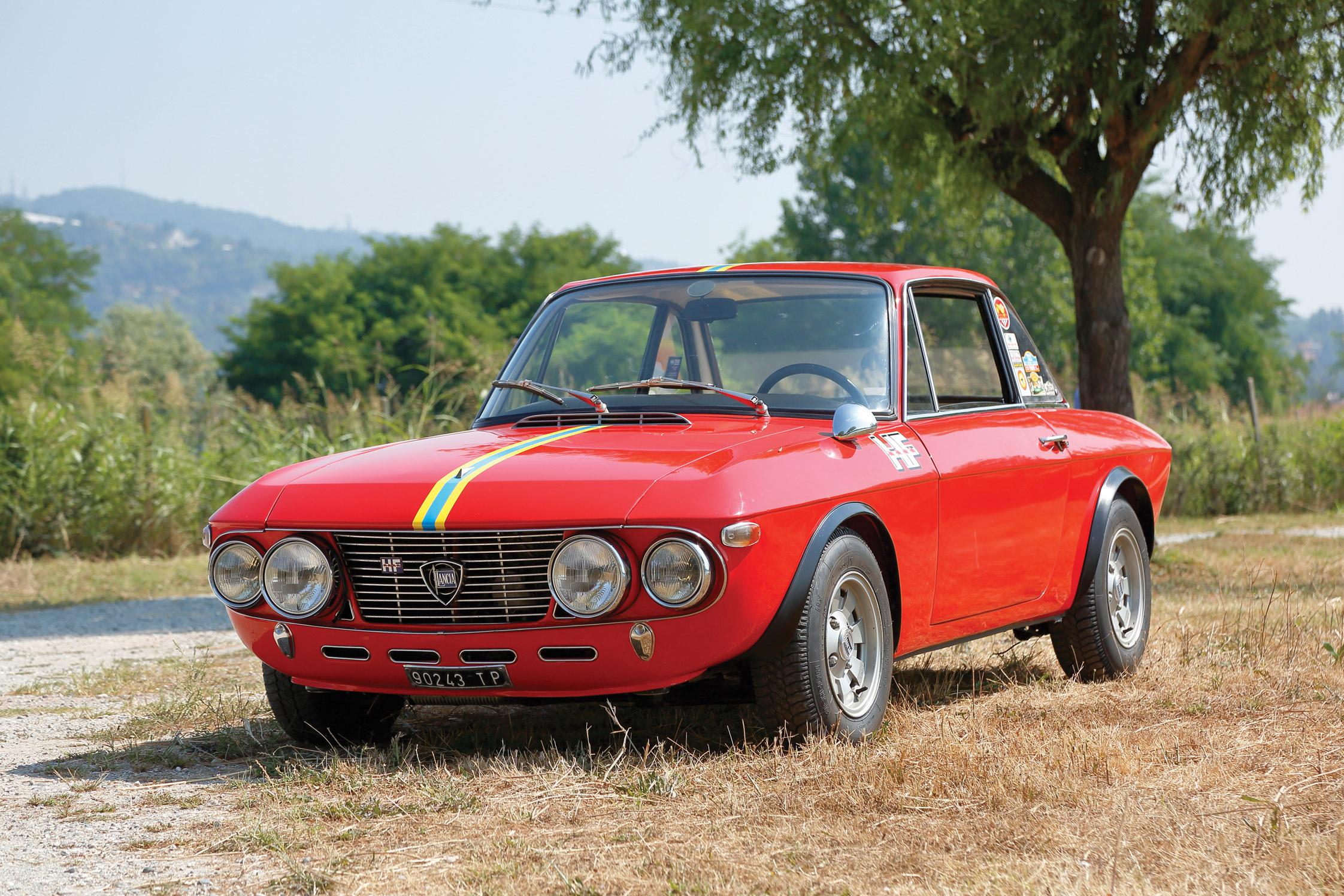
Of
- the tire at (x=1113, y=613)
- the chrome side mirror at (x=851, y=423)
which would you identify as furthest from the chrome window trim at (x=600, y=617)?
the tire at (x=1113, y=613)

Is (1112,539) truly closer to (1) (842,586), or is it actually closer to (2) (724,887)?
(1) (842,586)

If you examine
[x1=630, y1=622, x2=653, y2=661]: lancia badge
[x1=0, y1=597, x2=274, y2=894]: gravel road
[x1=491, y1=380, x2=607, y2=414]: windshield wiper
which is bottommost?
[x1=0, y1=597, x2=274, y2=894]: gravel road

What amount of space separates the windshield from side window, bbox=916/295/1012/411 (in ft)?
2.20

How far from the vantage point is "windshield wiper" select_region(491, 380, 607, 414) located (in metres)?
5.02

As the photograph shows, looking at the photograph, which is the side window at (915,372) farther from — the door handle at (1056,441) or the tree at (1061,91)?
the tree at (1061,91)

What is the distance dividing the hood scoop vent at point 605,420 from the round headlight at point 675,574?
898mm

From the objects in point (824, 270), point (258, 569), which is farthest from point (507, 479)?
point (824, 270)

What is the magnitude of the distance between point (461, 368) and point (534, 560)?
387 inches

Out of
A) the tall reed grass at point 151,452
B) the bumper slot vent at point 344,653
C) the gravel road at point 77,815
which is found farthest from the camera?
the tall reed grass at point 151,452

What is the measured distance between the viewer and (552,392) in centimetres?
526

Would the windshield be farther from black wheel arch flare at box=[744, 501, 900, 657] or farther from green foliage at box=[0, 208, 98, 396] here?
green foliage at box=[0, 208, 98, 396]

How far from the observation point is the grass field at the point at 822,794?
310 centimetres

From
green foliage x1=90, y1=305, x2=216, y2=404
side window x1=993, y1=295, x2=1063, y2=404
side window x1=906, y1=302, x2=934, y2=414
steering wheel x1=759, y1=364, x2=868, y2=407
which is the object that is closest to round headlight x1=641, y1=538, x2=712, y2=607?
steering wheel x1=759, y1=364, x2=868, y2=407

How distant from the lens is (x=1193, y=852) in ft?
10.2
